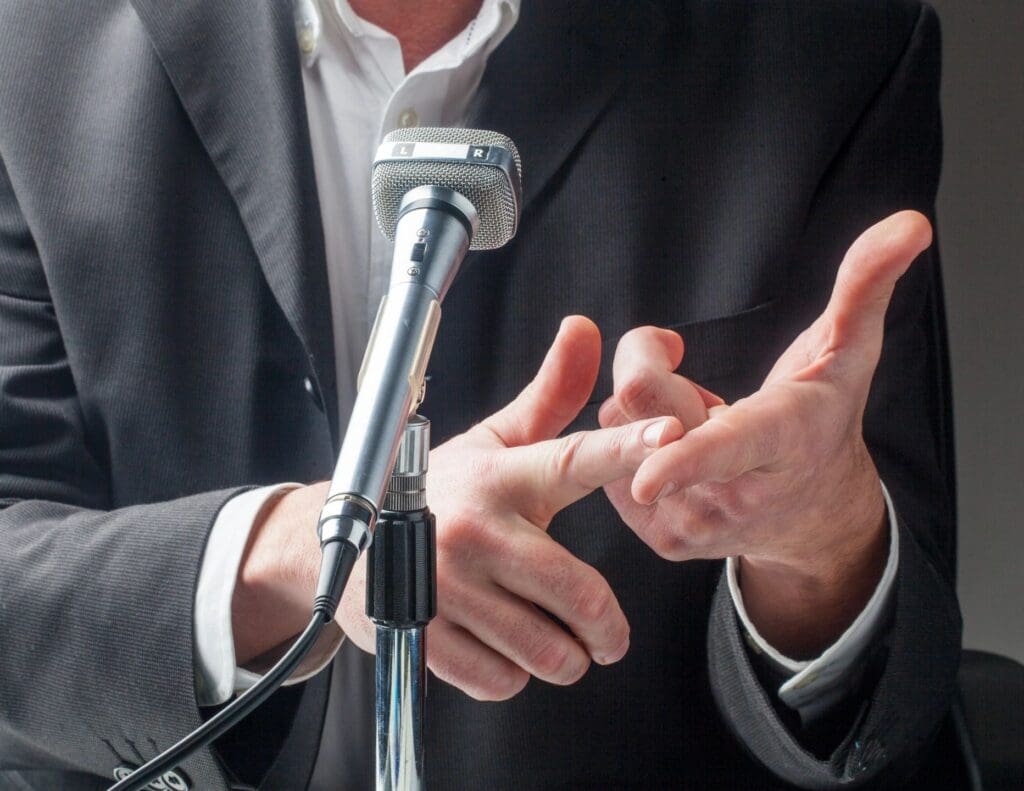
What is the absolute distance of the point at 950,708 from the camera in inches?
35.5

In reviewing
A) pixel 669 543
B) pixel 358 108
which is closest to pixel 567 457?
pixel 669 543

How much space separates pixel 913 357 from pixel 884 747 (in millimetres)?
321

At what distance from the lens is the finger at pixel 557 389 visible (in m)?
0.64

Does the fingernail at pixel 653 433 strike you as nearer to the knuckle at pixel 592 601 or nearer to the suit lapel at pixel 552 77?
the knuckle at pixel 592 601

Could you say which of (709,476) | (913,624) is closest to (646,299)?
(913,624)

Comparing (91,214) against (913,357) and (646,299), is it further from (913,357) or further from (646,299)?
(913,357)

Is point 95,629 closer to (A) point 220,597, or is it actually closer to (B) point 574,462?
(A) point 220,597

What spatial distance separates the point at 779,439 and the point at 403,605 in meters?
0.21

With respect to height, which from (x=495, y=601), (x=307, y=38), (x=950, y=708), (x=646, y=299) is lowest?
(x=950, y=708)

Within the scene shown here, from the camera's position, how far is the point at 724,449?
54 cm

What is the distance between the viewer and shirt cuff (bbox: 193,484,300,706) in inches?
30.3

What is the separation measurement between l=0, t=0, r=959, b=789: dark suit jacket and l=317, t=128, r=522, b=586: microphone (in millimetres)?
392

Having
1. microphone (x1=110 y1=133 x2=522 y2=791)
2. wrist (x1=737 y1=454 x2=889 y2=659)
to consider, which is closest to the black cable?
microphone (x1=110 y1=133 x2=522 y2=791)

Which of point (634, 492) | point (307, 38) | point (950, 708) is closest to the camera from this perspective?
point (634, 492)
